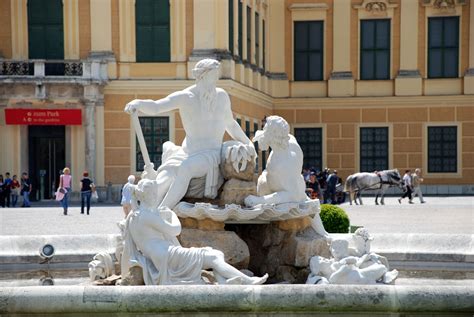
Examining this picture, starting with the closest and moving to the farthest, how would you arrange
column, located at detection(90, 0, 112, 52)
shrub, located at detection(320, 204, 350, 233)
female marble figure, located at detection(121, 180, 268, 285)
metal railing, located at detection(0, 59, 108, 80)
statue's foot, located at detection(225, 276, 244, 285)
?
statue's foot, located at detection(225, 276, 244, 285) → female marble figure, located at detection(121, 180, 268, 285) → shrub, located at detection(320, 204, 350, 233) → metal railing, located at detection(0, 59, 108, 80) → column, located at detection(90, 0, 112, 52)

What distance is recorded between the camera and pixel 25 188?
30.0m

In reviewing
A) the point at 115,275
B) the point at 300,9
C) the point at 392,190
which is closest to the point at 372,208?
the point at 392,190

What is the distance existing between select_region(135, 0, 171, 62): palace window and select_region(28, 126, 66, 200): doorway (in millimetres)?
3782

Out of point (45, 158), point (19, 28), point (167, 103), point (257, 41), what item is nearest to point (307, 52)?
point (257, 41)

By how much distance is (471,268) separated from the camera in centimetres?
1139

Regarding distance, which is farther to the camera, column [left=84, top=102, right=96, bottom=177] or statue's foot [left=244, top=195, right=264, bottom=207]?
column [left=84, top=102, right=96, bottom=177]

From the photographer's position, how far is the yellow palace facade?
31.7m

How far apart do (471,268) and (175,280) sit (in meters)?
4.28

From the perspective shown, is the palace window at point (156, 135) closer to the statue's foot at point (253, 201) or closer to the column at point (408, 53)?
the column at point (408, 53)

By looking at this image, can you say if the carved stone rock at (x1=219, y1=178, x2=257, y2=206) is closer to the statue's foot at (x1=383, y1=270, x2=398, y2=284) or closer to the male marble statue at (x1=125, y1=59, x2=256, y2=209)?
the male marble statue at (x1=125, y1=59, x2=256, y2=209)

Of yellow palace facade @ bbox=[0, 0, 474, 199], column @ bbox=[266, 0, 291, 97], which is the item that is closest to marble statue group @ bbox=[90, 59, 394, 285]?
→ yellow palace facade @ bbox=[0, 0, 474, 199]

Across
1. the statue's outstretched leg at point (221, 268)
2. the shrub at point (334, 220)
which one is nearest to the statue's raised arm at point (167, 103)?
the statue's outstretched leg at point (221, 268)

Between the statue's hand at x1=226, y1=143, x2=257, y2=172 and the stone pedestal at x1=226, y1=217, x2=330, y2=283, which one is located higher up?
the statue's hand at x1=226, y1=143, x2=257, y2=172

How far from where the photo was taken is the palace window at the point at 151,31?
32281mm
